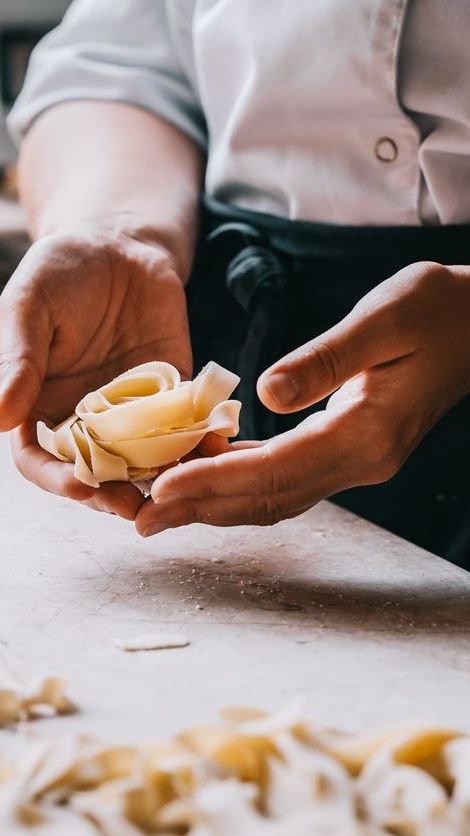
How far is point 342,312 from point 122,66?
0.54 m

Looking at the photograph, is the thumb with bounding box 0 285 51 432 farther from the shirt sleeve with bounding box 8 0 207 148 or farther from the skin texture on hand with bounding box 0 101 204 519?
the shirt sleeve with bounding box 8 0 207 148

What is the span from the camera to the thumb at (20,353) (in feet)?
A: 3.40

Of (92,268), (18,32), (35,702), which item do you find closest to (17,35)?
(18,32)

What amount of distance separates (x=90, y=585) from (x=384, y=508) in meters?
0.45

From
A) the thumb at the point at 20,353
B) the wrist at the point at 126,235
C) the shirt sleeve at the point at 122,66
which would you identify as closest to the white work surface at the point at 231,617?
the thumb at the point at 20,353

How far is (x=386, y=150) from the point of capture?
1.21 meters

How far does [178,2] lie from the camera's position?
1.46 meters

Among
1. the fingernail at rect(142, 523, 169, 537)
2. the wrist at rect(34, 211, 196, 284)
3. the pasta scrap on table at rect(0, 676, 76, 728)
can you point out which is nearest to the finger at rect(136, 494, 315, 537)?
the fingernail at rect(142, 523, 169, 537)

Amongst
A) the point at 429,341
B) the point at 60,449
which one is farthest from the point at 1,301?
the point at 429,341

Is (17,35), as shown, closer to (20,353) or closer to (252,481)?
(20,353)

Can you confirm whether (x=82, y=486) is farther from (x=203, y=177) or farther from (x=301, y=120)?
(x=203, y=177)

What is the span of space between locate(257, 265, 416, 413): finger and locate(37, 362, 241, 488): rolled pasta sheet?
125 millimetres

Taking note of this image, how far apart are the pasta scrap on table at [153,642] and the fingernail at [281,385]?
0.69 ft

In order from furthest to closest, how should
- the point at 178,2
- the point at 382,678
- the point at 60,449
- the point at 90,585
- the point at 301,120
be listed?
the point at 178,2 < the point at 301,120 < the point at 60,449 < the point at 90,585 < the point at 382,678
